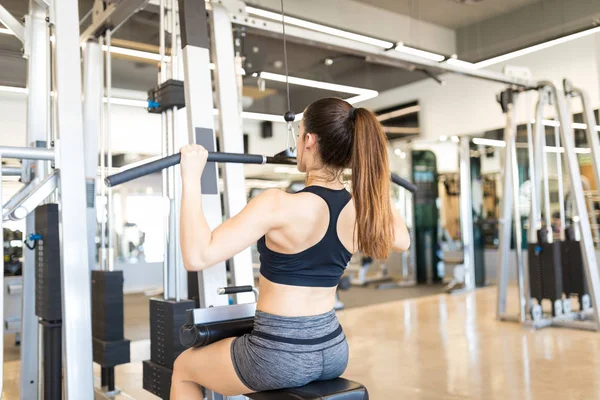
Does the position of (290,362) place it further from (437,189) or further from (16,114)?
(437,189)

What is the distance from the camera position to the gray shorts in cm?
137

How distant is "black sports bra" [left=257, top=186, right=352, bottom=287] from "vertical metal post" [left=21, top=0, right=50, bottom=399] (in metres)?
1.73

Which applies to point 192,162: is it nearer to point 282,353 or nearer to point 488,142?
point 282,353

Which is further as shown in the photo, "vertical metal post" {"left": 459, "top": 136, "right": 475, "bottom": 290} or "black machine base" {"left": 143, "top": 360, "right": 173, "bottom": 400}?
"vertical metal post" {"left": 459, "top": 136, "right": 475, "bottom": 290}

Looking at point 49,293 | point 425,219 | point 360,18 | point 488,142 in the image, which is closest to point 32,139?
point 49,293

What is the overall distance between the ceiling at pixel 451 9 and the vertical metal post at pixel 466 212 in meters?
2.11

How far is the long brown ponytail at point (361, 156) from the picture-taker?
140 cm

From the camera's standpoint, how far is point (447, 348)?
13.4 ft

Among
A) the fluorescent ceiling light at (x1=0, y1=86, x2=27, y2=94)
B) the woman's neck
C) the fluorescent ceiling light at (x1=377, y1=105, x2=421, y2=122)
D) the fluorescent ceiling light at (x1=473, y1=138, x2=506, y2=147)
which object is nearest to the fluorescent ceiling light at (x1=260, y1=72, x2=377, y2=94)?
the fluorescent ceiling light at (x1=377, y1=105, x2=421, y2=122)

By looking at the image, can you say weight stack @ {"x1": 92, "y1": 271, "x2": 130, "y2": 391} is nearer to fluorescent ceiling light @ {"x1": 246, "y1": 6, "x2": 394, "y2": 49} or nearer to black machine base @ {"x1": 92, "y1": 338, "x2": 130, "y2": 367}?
black machine base @ {"x1": 92, "y1": 338, "x2": 130, "y2": 367}

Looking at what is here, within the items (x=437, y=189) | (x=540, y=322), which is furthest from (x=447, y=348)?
(x=437, y=189)

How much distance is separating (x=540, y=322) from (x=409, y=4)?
3.27 m

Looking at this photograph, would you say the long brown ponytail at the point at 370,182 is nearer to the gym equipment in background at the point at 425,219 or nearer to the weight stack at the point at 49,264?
the weight stack at the point at 49,264

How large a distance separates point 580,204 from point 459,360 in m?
2.06
